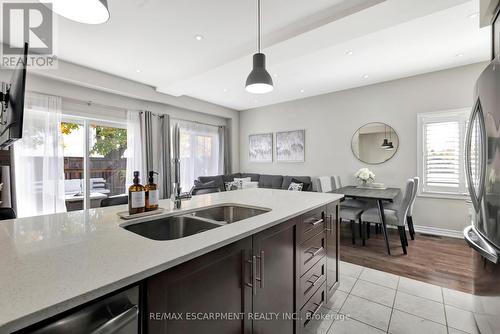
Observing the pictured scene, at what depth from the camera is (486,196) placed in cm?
125

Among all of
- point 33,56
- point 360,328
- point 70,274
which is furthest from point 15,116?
point 360,328

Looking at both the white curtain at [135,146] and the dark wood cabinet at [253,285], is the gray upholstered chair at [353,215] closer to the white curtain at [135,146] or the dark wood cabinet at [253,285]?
the dark wood cabinet at [253,285]

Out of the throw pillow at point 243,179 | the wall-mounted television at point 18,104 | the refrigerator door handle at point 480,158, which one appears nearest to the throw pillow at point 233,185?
the throw pillow at point 243,179

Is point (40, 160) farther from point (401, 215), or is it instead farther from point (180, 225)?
point (401, 215)

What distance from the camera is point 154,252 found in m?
0.76

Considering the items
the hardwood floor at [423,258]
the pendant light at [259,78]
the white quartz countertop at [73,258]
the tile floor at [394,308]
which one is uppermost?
the pendant light at [259,78]

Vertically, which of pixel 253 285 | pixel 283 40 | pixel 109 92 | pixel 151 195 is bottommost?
pixel 253 285

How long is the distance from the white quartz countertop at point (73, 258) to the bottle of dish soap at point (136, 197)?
0.10 m

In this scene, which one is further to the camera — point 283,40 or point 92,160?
point 92,160

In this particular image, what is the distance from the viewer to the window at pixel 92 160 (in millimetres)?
3723

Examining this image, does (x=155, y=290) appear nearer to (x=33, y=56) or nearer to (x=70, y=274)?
(x=70, y=274)

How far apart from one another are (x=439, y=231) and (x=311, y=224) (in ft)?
11.1

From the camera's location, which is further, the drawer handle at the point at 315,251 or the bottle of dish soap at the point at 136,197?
the drawer handle at the point at 315,251

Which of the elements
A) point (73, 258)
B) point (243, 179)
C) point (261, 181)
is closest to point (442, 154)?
point (261, 181)
